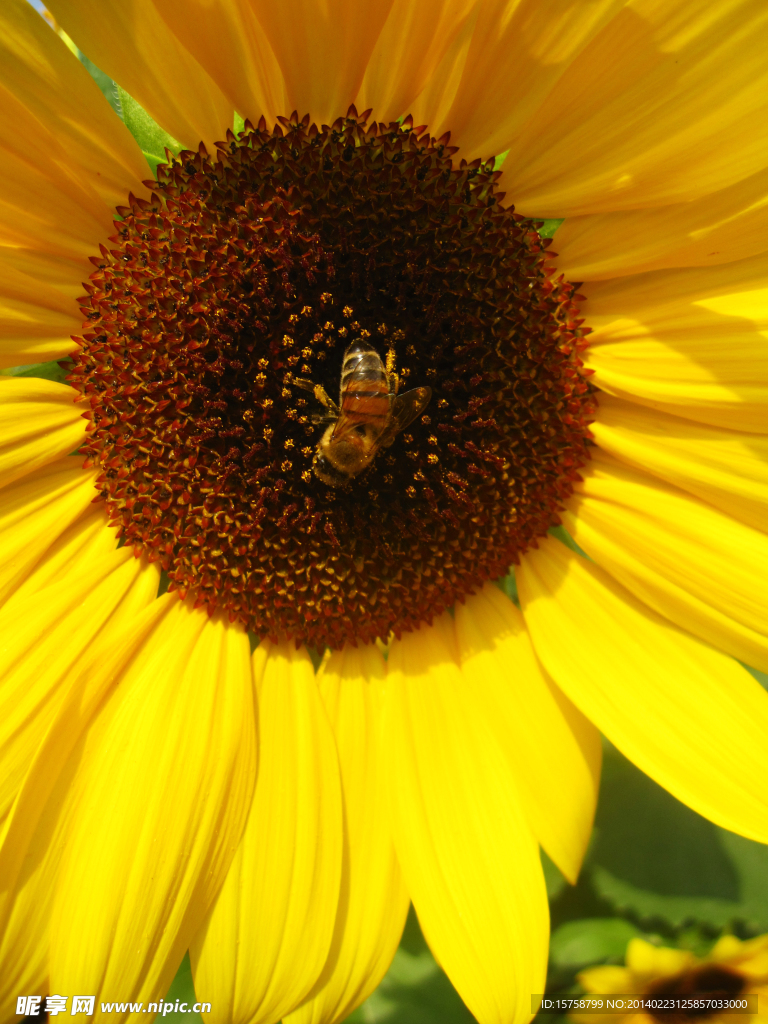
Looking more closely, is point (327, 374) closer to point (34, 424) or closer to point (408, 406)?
point (408, 406)

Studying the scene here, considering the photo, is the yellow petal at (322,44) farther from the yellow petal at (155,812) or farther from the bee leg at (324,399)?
the yellow petal at (155,812)

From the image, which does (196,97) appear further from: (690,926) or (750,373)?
(690,926)

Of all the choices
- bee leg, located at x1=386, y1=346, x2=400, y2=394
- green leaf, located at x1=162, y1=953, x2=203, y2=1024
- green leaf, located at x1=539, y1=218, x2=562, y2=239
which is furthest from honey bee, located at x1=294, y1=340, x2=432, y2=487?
green leaf, located at x1=162, y1=953, x2=203, y2=1024

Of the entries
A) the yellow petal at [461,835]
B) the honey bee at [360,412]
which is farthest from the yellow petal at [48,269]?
the yellow petal at [461,835]

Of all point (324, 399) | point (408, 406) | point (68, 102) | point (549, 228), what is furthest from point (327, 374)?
point (68, 102)

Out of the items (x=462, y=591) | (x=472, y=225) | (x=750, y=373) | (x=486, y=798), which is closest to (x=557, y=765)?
(x=486, y=798)

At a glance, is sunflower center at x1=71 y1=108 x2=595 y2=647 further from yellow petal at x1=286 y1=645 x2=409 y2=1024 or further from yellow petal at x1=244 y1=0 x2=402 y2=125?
yellow petal at x1=286 y1=645 x2=409 y2=1024

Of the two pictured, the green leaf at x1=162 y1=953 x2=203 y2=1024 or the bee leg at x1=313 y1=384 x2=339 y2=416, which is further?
the green leaf at x1=162 y1=953 x2=203 y2=1024
